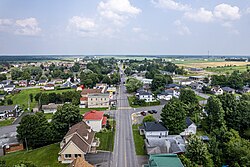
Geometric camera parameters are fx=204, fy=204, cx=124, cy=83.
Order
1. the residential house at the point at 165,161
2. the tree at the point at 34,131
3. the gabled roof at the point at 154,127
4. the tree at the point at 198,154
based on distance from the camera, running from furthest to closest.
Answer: the gabled roof at the point at 154,127 < the tree at the point at 34,131 < the tree at the point at 198,154 < the residential house at the point at 165,161

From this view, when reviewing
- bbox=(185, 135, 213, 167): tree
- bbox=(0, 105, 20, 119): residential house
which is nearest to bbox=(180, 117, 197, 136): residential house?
bbox=(185, 135, 213, 167): tree

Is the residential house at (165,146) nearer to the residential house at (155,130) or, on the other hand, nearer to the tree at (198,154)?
the tree at (198,154)

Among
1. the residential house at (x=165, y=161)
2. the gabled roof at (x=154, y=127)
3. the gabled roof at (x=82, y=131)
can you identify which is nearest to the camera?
the residential house at (x=165, y=161)

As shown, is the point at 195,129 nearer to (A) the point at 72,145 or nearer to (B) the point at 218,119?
(B) the point at 218,119

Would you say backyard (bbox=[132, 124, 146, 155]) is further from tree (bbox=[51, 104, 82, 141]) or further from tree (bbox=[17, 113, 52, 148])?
tree (bbox=[17, 113, 52, 148])

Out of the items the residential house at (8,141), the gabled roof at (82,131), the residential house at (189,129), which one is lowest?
the residential house at (8,141)

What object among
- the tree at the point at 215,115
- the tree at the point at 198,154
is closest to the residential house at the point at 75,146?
the tree at the point at 198,154
